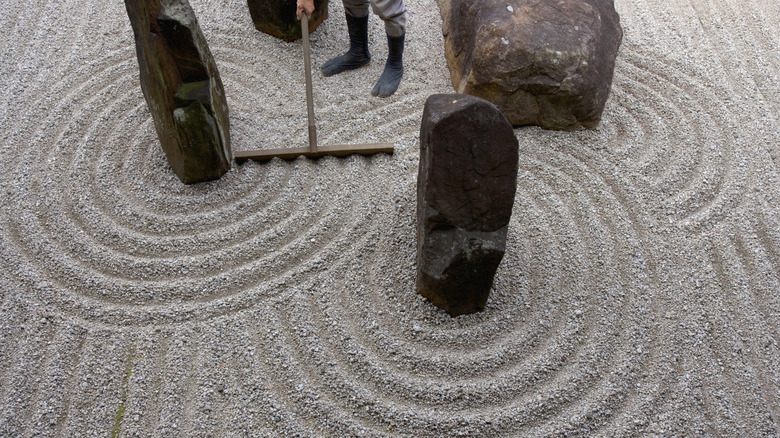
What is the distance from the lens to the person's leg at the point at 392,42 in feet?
12.6

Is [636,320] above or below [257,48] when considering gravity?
below

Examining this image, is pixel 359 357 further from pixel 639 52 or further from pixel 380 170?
pixel 639 52

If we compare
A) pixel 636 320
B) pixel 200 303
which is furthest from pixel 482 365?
pixel 200 303

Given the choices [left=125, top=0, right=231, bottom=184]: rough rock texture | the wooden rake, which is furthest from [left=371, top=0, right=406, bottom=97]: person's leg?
[left=125, top=0, right=231, bottom=184]: rough rock texture

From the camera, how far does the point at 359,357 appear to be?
271 cm

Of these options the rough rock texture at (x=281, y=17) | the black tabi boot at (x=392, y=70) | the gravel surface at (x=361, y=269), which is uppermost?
the rough rock texture at (x=281, y=17)

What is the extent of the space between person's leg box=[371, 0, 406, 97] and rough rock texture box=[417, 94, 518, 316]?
4.22ft

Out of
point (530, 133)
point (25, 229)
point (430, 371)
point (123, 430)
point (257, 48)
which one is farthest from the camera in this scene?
point (257, 48)

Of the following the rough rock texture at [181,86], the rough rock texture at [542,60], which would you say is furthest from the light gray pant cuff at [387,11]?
the rough rock texture at [181,86]

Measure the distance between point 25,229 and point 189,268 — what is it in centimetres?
86

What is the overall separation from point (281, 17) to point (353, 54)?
53cm

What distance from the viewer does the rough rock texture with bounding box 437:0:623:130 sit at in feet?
11.8

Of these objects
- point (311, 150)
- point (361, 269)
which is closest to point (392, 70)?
point (311, 150)

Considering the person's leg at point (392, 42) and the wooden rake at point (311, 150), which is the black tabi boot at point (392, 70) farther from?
the wooden rake at point (311, 150)
